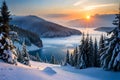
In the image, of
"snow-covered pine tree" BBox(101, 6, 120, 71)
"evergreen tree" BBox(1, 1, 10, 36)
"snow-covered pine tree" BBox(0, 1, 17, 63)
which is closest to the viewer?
"snow-covered pine tree" BBox(0, 1, 17, 63)

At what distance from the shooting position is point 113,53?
99.0 feet

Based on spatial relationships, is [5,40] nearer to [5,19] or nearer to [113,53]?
[5,19]

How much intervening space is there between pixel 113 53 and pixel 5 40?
14817mm

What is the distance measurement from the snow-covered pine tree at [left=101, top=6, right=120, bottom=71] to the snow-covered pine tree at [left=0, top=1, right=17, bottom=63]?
1306cm

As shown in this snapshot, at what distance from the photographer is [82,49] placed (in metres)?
54.4

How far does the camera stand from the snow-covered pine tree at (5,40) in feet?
91.6

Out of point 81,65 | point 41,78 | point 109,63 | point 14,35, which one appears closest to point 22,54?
point 81,65

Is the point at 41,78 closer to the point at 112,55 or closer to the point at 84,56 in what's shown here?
the point at 112,55

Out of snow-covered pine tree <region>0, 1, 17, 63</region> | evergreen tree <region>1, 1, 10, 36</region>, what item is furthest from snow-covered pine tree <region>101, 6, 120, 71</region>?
evergreen tree <region>1, 1, 10, 36</region>

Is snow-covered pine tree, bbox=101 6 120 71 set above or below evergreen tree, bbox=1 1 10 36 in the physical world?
below

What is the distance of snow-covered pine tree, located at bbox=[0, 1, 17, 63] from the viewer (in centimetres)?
2791

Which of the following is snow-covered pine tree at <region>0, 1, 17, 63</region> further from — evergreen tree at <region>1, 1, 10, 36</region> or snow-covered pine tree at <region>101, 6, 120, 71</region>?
snow-covered pine tree at <region>101, 6, 120, 71</region>

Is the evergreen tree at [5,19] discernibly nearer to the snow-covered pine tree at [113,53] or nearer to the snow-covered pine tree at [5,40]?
the snow-covered pine tree at [5,40]

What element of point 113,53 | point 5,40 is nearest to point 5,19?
point 5,40
